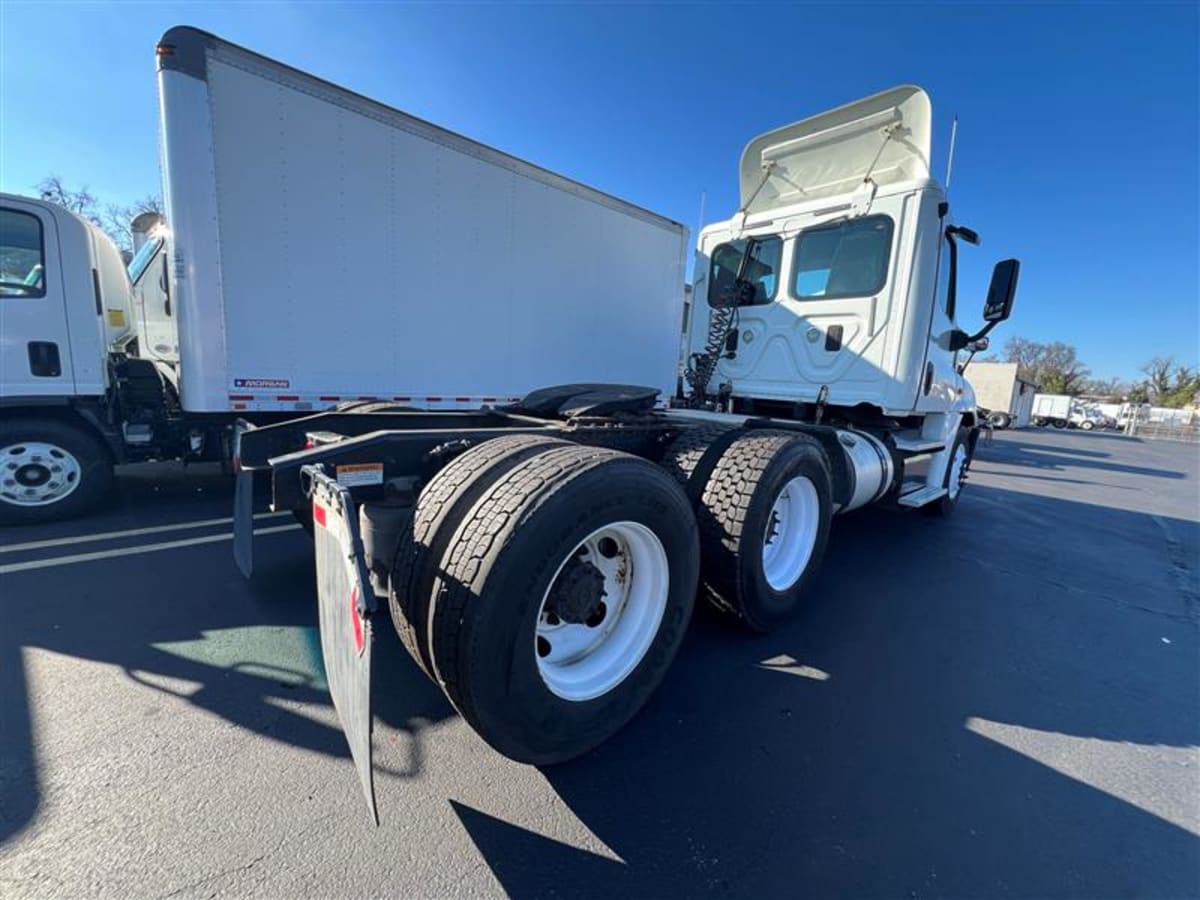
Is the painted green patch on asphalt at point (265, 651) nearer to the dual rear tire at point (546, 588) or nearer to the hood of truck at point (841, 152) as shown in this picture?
the dual rear tire at point (546, 588)

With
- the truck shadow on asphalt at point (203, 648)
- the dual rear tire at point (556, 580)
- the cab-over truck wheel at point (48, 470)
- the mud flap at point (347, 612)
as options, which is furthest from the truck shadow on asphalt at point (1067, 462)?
the cab-over truck wheel at point (48, 470)

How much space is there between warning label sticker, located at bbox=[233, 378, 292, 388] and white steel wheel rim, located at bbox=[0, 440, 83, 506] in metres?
1.67

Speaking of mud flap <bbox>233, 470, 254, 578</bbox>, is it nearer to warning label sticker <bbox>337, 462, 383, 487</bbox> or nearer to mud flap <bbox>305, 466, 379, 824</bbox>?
warning label sticker <bbox>337, 462, 383, 487</bbox>

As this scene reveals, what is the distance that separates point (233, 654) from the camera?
259 cm

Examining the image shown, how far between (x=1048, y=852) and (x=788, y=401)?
159 inches

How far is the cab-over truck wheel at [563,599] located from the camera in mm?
1664

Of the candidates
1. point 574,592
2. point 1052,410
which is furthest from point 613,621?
point 1052,410

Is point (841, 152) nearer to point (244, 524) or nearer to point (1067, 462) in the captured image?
point (244, 524)

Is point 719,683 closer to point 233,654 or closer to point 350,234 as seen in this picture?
point 233,654

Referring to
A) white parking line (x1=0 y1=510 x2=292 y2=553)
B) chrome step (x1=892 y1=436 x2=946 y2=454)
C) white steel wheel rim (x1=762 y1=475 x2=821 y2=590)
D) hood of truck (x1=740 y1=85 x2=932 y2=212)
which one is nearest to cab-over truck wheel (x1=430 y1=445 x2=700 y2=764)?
white steel wheel rim (x1=762 y1=475 x2=821 y2=590)

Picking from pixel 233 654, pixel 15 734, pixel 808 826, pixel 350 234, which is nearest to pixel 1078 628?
pixel 808 826

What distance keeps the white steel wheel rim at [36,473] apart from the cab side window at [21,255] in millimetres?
1244

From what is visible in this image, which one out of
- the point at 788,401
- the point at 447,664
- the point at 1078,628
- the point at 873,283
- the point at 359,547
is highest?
the point at 873,283

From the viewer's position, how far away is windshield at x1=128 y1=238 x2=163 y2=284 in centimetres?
613
